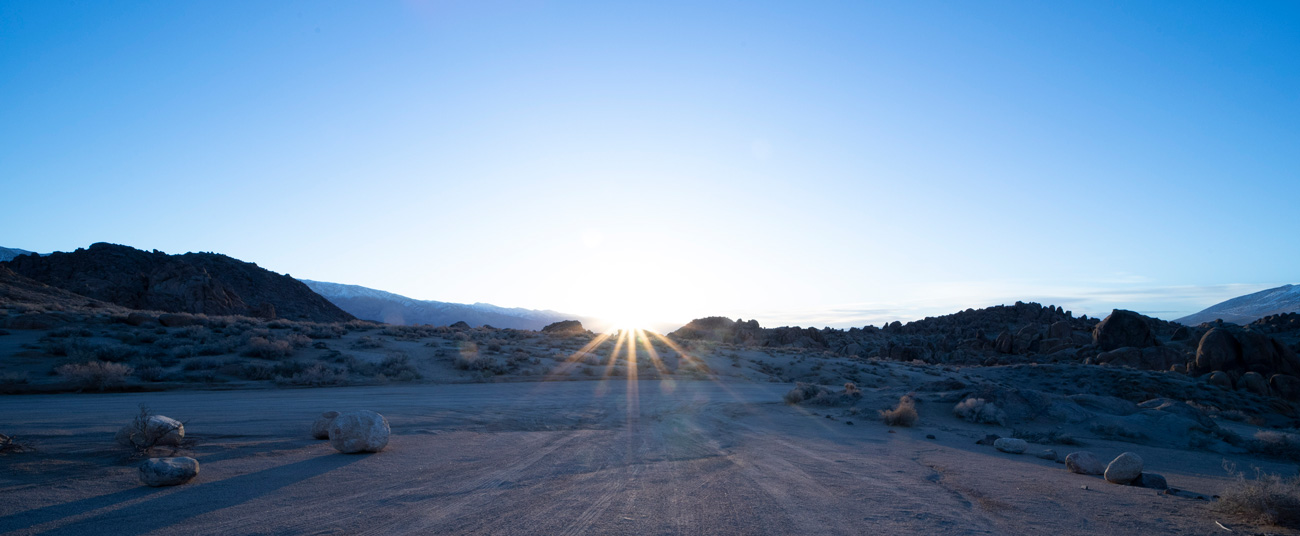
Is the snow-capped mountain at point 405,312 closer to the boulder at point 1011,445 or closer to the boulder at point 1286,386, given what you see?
the boulder at point 1286,386

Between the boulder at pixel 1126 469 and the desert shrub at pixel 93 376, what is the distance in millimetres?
18771

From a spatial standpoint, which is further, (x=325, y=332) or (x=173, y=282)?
(x=173, y=282)

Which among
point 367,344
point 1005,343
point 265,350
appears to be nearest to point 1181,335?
point 1005,343

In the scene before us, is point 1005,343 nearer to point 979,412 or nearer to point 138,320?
point 979,412

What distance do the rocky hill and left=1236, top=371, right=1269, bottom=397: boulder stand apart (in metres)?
A: 61.9

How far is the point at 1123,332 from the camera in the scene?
41312mm

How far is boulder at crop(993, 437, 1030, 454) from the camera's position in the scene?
9.22 meters

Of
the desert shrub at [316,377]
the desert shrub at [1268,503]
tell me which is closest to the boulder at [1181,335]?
the desert shrub at [1268,503]

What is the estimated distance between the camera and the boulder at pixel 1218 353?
1250 inches

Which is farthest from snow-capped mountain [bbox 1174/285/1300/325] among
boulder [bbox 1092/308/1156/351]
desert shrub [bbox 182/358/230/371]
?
desert shrub [bbox 182/358/230/371]

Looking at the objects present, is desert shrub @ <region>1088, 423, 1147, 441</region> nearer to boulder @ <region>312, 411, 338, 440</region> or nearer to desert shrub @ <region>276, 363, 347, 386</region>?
boulder @ <region>312, 411, 338, 440</region>

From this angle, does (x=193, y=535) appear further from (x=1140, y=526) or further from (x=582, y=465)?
(x=1140, y=526)

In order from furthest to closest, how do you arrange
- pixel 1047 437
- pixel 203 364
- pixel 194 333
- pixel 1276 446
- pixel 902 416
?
pixel 194 333, pixel 203 364, pixel 902 416, pixel 1047 437, pixel 1276 446

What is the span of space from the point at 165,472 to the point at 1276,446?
15131 millimetres
